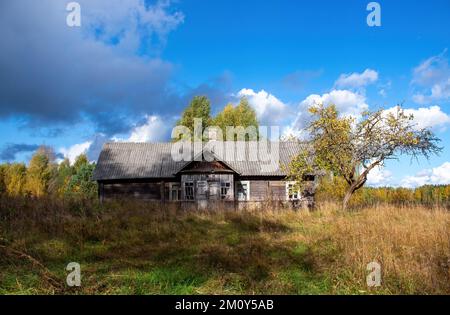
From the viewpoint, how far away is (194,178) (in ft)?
84.8

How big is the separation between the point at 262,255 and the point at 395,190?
146 ft

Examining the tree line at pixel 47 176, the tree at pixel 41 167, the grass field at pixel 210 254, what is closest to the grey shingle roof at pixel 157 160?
the tree line at pixel 47 176

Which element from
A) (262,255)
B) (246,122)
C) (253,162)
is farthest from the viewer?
(246,122)

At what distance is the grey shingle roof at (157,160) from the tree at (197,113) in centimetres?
1220

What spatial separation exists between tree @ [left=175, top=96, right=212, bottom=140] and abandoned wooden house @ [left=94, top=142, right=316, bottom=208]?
1328 cm

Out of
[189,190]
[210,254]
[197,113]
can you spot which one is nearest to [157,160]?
[189,190]

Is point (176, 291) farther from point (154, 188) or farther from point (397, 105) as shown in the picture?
point (154, 188)

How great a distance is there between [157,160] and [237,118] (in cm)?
1657

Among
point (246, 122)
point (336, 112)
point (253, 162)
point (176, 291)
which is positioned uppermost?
point (246, 122)

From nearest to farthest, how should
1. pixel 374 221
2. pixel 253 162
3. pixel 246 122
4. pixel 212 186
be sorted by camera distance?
pixel 374 221 → pixel 212 186 → pixel 253 162 → pixel 246 122

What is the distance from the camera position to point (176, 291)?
546 centimetres

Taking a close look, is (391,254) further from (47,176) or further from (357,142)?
(47,176)

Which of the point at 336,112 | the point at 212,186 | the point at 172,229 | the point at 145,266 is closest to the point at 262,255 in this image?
the point at 145,266

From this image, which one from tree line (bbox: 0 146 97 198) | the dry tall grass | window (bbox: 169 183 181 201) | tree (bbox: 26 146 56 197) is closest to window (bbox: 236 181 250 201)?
window (bbox: 169 183 181 201)
